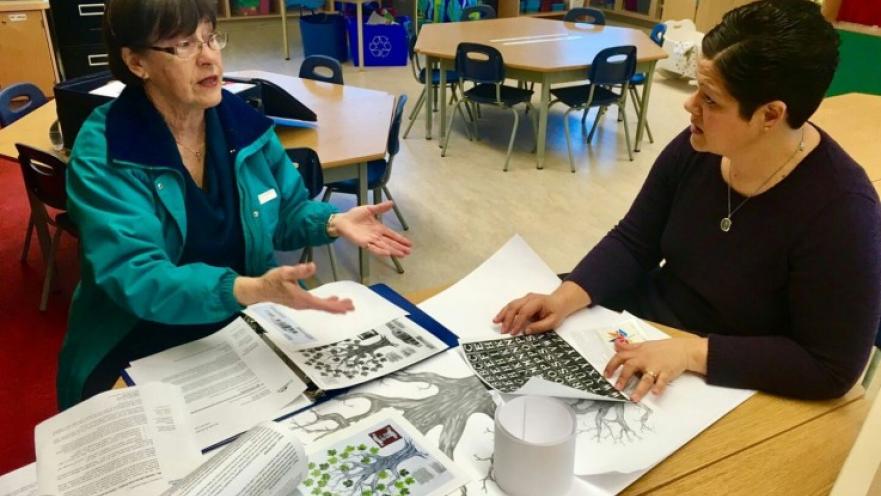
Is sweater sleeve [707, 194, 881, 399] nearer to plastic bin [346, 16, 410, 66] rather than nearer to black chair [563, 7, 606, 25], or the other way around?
black chair [563, 7, 606, 25]

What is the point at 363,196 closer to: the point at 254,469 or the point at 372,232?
the point at 372,232

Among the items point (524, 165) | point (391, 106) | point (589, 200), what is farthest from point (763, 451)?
point (524, 165)

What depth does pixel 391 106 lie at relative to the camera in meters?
3.36

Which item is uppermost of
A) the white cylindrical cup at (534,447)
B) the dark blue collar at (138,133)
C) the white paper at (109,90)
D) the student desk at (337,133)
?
the dark blue collar at (138,133)

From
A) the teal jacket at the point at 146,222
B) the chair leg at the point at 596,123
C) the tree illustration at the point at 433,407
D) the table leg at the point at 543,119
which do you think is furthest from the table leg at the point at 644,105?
the tree illustration at the point at 433,407

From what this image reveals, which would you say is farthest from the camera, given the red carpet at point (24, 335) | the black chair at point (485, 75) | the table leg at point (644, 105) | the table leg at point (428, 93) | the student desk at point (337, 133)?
the table leg at point (428, 93)

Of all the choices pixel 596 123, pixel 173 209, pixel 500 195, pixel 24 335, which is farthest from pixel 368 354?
pixel 596 123

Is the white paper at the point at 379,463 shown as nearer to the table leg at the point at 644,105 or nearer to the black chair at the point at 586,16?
the table leg at the point at 644,105

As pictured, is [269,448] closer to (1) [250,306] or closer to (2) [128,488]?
(2) [128,488]

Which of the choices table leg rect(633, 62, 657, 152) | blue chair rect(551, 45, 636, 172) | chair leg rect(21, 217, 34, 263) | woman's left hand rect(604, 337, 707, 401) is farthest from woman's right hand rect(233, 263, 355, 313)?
table leg rect(633, 62, 657, 152)

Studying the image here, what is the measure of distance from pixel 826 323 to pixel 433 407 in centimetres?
69

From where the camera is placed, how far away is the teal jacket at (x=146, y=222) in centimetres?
130

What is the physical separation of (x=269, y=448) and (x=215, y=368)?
0.37 m

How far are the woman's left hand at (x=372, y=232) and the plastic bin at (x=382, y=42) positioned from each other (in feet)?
19.1
